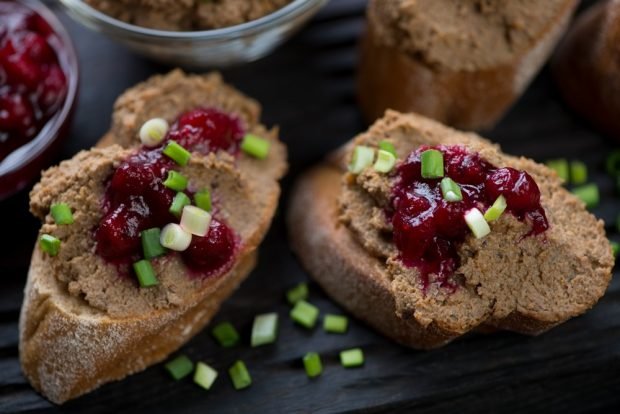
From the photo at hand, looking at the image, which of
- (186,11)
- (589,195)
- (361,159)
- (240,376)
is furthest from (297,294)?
(589,195)

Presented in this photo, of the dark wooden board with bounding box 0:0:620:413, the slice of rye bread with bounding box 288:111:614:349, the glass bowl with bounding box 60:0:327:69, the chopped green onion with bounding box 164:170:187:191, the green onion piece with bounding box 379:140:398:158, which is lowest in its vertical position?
the dark wooden board with bounding box 0:0:620:413

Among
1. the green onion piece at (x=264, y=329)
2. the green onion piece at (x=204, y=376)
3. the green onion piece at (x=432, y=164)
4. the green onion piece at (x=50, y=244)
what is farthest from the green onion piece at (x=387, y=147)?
the green onion piece at (x=50, y=244)

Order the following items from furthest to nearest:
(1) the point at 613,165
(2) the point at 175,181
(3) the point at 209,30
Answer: (1) the point at 613,165, (3) the point at 209,30, (2) the point at 175,181

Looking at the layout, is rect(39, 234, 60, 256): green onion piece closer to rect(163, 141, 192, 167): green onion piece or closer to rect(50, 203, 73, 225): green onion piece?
rect(50, 203, 73, 225): green onion piece

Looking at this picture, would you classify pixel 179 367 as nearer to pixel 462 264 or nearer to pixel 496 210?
pixel 462 264

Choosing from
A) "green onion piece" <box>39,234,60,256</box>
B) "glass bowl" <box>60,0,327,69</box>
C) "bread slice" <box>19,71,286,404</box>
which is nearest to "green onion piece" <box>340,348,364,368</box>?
"bread slice" <box>19,71,286,404</box>

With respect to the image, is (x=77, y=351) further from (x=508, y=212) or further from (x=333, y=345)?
(x=508, y=212)

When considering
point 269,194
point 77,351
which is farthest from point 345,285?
point 77,351
